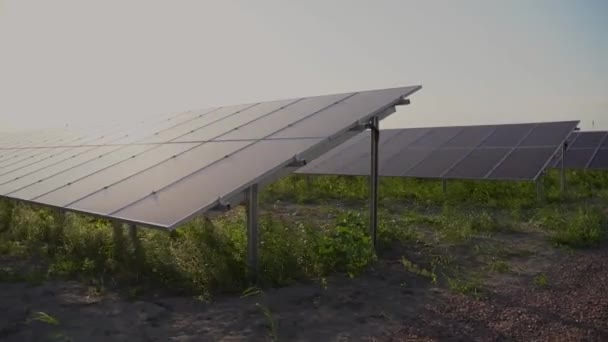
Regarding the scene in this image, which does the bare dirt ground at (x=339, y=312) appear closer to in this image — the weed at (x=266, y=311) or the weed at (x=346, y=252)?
the weed at (x=266, y=311)

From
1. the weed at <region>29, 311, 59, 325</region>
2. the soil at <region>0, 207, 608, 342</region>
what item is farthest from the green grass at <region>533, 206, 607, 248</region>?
the weed at <region>29, 311, 59, 325</region>

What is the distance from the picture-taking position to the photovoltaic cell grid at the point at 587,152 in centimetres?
2034

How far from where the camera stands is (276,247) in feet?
25.2

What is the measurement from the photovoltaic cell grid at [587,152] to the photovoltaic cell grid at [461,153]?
3302 millimetres

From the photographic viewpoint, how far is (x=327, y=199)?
16.7 meters

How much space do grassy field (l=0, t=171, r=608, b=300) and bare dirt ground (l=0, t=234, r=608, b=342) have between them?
0.30 m

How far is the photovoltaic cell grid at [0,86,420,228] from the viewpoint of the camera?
638cm

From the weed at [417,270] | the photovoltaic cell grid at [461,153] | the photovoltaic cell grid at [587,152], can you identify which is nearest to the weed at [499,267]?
the weed at [417,270]

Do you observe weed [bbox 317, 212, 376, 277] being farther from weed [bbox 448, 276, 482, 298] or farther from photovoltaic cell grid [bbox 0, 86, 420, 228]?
photovoltaic cell grid [bbox 0, 86, 420, 228]

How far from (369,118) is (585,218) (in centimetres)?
550

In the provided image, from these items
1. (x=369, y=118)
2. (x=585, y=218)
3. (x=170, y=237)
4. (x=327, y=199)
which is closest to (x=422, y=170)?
(x=327, y=199)

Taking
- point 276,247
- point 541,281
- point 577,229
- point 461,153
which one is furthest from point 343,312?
point 461,153

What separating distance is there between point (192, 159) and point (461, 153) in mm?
12074

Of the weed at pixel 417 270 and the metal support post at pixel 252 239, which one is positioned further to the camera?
the weed at pixel 417 270
